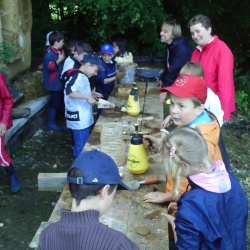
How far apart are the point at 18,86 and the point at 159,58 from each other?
103 inches

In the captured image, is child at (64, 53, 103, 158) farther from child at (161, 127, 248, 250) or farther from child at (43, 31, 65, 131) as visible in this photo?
child at (161, 127, 248, 250)

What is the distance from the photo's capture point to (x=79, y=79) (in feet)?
15.4

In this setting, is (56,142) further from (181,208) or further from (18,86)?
(181,208)

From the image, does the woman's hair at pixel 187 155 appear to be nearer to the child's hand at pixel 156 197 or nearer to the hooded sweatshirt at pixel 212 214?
the hooded sweatshirt at pixel 212 214

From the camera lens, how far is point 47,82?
6574 mm

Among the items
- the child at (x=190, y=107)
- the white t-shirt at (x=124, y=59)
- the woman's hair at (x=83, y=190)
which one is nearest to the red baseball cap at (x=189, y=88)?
the child at (x=190, y=107)

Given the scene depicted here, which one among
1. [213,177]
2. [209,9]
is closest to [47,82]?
[209,9]

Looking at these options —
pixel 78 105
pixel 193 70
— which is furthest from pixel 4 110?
pixel 193 70

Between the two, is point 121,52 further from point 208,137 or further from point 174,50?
point 208,137

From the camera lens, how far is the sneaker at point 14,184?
4805mm

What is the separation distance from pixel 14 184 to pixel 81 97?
130cm

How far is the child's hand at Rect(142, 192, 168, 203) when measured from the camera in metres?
2.61

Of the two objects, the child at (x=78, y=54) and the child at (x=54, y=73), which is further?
the child at (x=54, y=73)

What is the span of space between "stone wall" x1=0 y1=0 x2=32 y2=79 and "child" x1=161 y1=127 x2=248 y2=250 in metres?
4.72
